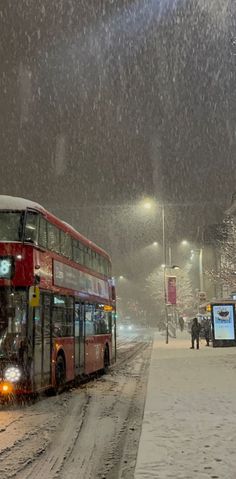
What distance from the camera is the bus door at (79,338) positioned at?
15602mm

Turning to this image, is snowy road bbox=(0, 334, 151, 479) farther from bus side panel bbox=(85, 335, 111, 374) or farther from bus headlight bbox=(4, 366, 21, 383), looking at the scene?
bus side panel bbox=(85, 335, 111, 374)

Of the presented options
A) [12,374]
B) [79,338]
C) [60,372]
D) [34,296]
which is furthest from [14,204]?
[79,338]

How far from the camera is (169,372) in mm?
16797

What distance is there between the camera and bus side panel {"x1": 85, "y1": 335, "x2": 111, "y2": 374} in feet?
55.9

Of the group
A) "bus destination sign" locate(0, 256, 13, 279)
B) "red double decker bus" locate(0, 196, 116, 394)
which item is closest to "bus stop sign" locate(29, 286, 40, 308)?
"red double decker bus" locate(0, 196, 116, 394)

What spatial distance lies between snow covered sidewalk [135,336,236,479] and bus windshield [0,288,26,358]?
285 cm

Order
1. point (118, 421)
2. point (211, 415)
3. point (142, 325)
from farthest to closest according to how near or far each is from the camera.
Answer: point (142, 325) → point (118, 421) → point (211, 415)

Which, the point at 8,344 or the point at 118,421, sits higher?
the point at 8,344

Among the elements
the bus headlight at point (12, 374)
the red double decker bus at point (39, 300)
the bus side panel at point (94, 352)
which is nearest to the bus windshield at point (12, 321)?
the red double decker bus at point (39, 300)

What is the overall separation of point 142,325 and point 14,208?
119 metres

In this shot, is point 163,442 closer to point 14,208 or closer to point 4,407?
point 4,407

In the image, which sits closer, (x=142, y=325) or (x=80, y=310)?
(x=80, y=310)

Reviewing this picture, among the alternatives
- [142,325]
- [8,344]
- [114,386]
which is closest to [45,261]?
[8,344]

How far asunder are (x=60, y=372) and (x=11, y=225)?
4065 millimetres
